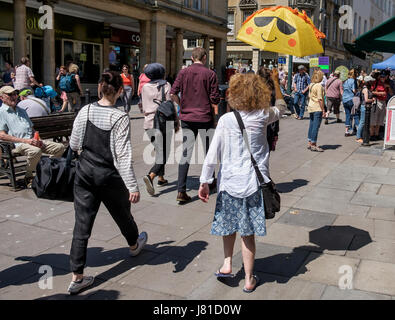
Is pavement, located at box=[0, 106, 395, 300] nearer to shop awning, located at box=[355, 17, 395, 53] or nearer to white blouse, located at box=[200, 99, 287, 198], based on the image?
white blouse, located at box=[200, 99, 287, 198]

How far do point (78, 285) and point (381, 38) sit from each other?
4310 millimetres

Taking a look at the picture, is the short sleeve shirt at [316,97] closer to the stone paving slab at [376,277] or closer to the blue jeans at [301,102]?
the stone paving slab at [376,277]

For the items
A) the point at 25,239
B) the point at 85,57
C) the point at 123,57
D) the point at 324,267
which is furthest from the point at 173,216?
the point at 123,57

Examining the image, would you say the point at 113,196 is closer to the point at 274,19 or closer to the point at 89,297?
the point at 89,297

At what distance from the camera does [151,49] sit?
25.8 metres

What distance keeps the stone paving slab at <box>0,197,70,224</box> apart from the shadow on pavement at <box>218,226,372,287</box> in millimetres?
2611

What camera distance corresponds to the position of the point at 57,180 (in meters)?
4.04

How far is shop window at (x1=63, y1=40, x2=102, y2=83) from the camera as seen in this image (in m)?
24.1

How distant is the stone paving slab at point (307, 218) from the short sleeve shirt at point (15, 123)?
12.4 ft

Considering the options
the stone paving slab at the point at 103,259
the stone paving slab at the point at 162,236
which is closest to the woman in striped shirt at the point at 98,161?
the stone paving slab at the point at 103,259

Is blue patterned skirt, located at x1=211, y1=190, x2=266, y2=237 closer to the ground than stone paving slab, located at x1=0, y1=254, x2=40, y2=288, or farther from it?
farther from it

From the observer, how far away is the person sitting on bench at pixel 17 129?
259 inches

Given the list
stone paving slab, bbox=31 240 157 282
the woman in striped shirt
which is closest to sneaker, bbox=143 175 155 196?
stone paving slab, bbox=31 240 157 282
